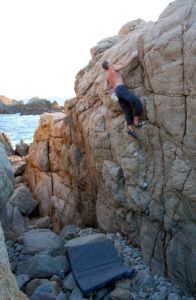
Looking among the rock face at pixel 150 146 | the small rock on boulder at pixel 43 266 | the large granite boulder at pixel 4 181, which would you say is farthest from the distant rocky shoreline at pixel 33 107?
the small rock on boulder at pixel 43 266

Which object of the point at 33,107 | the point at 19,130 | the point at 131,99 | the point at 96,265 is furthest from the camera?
the point at 33,107

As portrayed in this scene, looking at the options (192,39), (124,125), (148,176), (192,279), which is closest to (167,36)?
(192,39)

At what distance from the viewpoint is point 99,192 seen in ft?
48.3

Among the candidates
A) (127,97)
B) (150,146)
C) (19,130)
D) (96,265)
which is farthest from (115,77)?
(19,130)

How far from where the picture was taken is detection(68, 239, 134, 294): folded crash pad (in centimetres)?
1030

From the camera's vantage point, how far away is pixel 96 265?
36.2 ft

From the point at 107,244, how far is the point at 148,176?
102 inches

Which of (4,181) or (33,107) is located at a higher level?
(33,107)

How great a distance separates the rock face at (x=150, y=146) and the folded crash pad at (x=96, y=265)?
3.31 ft

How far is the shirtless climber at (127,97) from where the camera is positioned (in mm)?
10867

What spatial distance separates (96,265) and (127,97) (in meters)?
4.98

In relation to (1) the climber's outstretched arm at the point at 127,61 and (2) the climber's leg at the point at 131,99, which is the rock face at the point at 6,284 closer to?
(2) the climber's leg at the point at 131,99

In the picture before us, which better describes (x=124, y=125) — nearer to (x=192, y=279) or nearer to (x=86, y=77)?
(x=86, y=77)

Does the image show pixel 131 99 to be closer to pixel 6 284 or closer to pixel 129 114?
pixel 129 114
